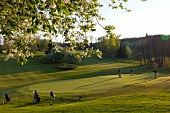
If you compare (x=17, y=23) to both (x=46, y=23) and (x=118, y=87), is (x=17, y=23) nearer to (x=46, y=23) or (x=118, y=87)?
(x=46, y=23)

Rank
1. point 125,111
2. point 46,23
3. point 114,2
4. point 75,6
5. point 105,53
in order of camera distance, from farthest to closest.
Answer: point 105,53 < point 125,111 < point 114,2 < point 75,6 < point 46,23

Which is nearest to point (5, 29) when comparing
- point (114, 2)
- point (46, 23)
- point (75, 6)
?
point (46, 23)

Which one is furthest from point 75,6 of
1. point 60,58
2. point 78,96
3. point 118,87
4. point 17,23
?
point 60,58

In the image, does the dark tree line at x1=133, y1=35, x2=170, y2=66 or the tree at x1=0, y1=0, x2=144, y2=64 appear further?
the dark tree line at x1=133, y1=35, x2=170, y2=66

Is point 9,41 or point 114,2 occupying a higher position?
point 114,2

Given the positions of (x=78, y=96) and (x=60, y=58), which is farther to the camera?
(x=60, y=58)

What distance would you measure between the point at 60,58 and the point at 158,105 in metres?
72.7

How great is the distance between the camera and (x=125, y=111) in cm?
1902

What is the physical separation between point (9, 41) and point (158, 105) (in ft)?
45.7

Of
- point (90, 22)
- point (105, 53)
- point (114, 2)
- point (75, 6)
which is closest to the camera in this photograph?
point (75, 6)

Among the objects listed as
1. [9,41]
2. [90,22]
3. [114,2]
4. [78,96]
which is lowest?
[78,96]

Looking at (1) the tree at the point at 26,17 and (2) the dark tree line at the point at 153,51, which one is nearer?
(1) the tree at the point at 26,17

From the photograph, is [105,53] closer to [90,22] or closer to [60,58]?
[60,58]

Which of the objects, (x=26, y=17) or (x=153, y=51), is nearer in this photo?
(x=26, y=17)
